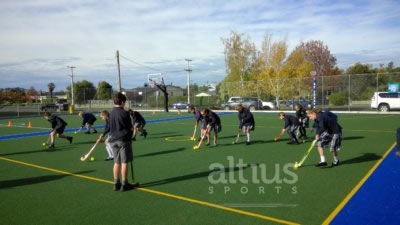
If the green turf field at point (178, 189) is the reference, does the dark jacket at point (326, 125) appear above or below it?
above

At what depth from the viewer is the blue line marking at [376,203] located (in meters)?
4.58

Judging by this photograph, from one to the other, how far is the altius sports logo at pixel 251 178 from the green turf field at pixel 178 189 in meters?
0.02

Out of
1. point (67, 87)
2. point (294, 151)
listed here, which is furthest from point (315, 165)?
point (67, 87)

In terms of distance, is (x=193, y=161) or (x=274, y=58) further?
(x=274, y=58)

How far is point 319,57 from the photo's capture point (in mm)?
51469

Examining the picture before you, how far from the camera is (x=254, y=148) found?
1073 centimetres

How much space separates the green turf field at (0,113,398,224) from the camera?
4.93 m

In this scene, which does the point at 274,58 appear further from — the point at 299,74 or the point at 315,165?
the point at 315,165

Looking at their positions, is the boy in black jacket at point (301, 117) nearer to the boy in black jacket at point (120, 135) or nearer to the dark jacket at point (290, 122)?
the dark jacket at point (290, 122)

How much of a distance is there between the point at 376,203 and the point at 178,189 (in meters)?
3.59

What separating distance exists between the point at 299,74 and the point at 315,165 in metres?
34.9

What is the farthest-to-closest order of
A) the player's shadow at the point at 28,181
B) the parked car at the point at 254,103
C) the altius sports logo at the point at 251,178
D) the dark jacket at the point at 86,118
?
the parked car at the point at 254,103 → the dark jacket at the point at 86,118 → the player's shadow at the point at 28,181 → the altius sports logo at the point at 251,178

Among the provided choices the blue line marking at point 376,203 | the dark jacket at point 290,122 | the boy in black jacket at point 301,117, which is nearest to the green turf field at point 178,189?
the blue line marking at point 376,203

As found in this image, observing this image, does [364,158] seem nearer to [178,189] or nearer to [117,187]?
[178,189]
